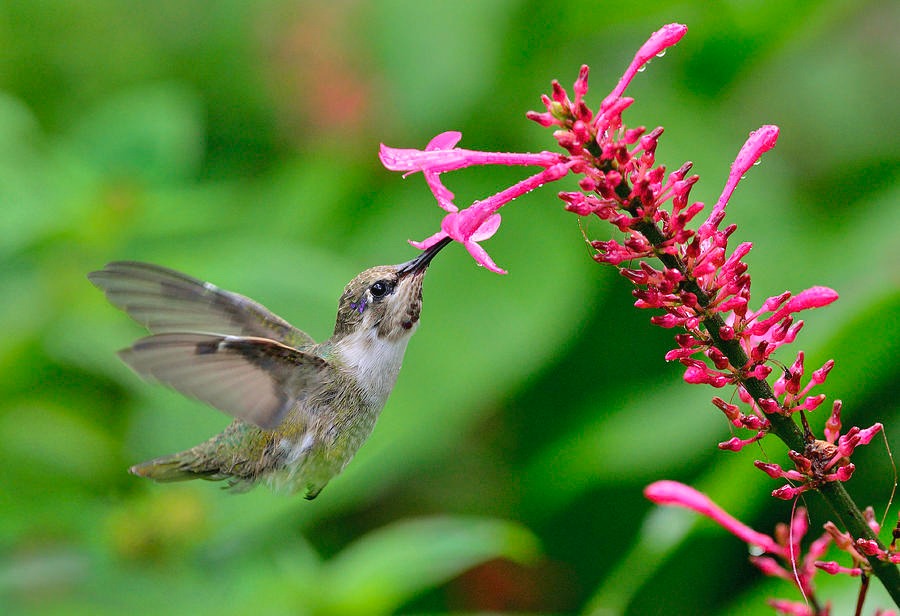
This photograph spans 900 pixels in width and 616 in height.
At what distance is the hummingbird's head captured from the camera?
1880mm

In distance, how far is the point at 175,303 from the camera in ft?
6.26

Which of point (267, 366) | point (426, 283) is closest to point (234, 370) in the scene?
point (267, 366)

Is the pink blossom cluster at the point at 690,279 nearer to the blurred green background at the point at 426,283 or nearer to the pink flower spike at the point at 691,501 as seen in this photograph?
the pink flower spike at the point at 691,501

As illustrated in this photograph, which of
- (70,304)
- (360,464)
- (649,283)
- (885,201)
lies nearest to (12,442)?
(70,304)

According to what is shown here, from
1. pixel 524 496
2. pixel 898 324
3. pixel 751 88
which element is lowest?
pixel 898 324

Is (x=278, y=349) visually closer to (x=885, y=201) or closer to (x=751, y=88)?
(x=885, y=201)

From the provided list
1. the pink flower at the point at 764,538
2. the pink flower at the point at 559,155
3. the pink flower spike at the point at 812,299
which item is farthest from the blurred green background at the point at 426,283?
the pink flower at the point at 559,155

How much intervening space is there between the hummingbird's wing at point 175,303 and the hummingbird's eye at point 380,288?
0.30 metres

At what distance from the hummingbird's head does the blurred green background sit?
0.85 metres

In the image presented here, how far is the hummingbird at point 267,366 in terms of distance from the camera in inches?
69.9

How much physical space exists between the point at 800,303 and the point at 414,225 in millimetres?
2695

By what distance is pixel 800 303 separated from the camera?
124 centimetres

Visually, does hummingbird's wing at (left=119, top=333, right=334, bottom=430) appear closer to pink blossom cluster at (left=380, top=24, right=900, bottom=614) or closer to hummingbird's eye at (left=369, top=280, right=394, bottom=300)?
hummingbird's eye at (left=369, top=280, right=394, bottom=300)

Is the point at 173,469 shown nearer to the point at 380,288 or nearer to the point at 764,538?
the point at 380,288
